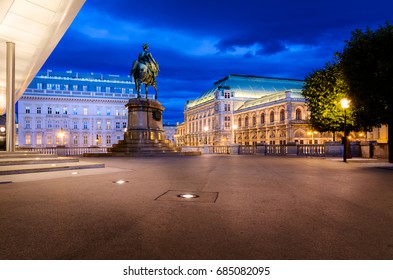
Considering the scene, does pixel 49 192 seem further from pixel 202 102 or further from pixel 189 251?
pixel 202 102

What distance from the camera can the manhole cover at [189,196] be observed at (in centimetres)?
675

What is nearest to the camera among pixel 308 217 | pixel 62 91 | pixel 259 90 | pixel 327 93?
pixel 308 217

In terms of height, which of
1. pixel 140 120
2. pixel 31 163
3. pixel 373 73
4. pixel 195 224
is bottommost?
pixel 195 224

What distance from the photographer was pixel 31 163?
14.3 metres

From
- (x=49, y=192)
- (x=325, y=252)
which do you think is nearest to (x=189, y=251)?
(x=325, y=252)

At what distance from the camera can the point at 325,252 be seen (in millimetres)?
3551

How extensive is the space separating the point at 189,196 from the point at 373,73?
15646 millimetres

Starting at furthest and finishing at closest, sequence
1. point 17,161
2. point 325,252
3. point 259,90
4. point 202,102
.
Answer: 1. point 202,102
2. point 259,90
3. point 17,161
4. point 325,252

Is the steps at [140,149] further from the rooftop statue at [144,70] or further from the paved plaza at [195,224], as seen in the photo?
the paved plaza at [195,224]

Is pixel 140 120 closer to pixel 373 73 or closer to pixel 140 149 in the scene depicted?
pixel 140 149

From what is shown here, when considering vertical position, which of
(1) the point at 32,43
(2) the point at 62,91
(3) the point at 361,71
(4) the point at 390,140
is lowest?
(4) the point at 390,140

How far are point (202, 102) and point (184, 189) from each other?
112 meters

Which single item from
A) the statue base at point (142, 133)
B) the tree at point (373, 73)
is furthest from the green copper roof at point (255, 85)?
the tree at point (373, 73)

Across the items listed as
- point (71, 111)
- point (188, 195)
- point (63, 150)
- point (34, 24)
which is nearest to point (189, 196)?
point (188, 195)
